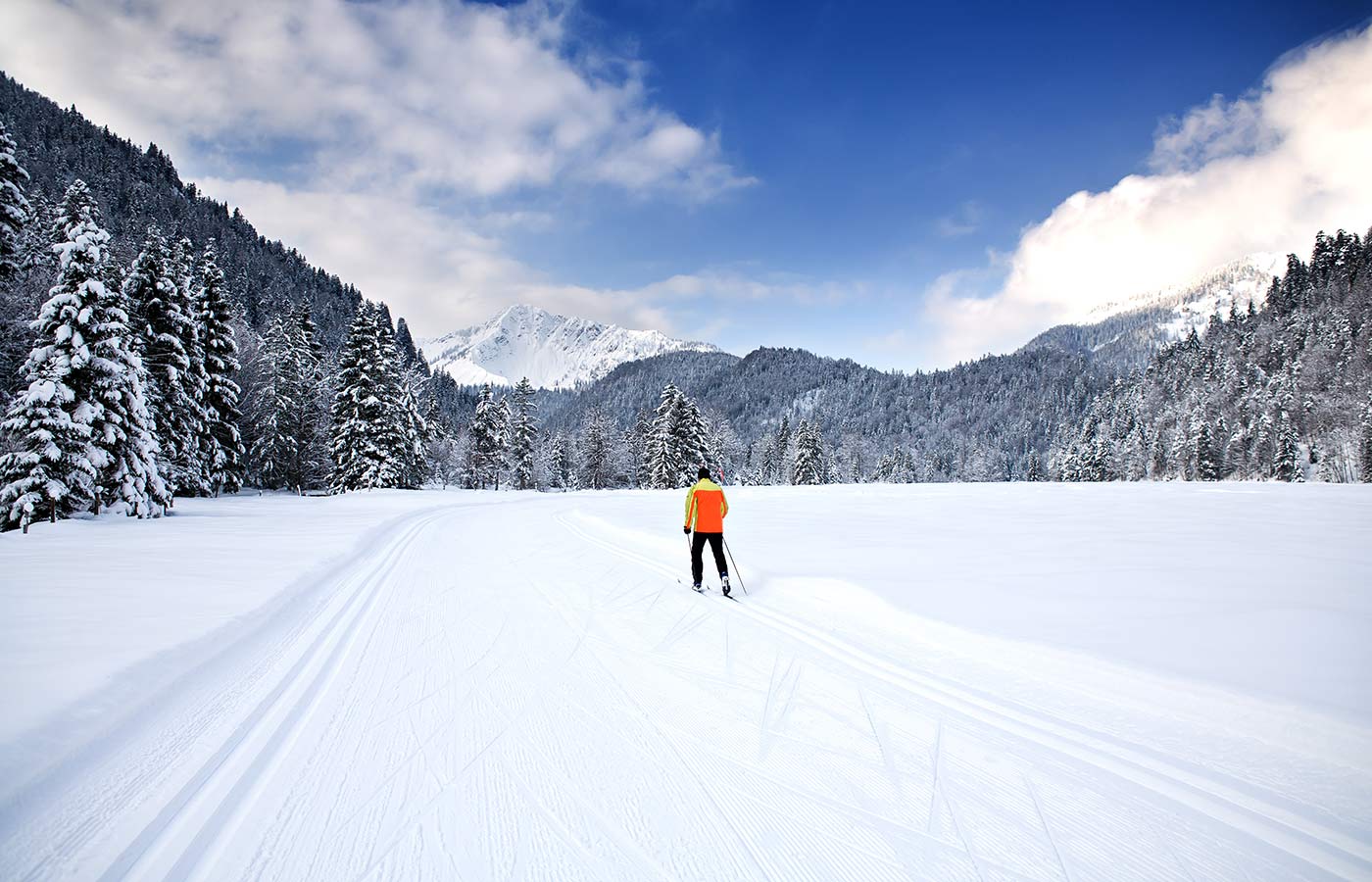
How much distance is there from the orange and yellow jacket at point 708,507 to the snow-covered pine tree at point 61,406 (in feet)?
54.6

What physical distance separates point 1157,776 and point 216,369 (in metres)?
38.8

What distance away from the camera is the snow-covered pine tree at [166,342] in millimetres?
22953

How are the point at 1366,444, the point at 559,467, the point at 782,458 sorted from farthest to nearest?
1. the point at 782,458
2. the point at 559,467
3. the point at 1366,444

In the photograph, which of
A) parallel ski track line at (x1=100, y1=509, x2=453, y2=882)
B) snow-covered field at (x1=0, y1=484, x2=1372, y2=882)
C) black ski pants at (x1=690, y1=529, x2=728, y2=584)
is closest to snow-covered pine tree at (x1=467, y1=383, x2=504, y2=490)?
snow-covered field at (x1=0, y1=484, x2=1372, y2=882)

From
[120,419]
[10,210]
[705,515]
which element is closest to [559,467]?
[120,419]

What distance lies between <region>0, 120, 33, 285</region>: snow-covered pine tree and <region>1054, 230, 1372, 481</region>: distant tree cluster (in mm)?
86043

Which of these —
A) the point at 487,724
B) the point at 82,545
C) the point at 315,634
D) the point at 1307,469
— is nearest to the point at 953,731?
the point at 487,724

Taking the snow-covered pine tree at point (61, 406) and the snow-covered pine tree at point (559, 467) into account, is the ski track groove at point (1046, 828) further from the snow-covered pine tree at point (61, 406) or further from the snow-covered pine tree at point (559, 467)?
the snow-covered pine tree at point (559, 467)

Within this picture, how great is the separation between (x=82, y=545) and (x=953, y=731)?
46.2ft

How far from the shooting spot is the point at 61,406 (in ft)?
47.2

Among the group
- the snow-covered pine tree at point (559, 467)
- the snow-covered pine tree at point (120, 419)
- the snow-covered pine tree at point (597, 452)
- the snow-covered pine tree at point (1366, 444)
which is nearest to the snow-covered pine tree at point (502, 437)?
the snow-covered pine tree at point (559, 467)

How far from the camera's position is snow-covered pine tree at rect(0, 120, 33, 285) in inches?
650

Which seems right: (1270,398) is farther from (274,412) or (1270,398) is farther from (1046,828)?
(274,412)

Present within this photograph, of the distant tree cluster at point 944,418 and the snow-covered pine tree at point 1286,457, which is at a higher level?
the distant tree cluster at point 944,418
